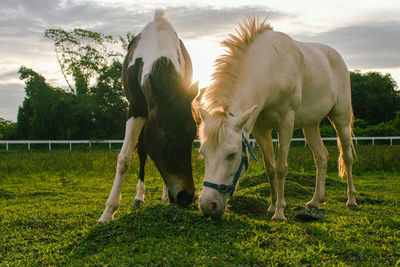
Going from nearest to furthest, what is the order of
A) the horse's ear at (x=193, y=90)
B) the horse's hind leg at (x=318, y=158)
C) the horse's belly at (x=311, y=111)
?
1. the horse's ear at (x=193, y=90)
2. the horse's belly at (x=311, y=111)
3. the horse's hind leg at (x=318, y=158)

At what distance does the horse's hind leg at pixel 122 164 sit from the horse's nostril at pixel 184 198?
2.64ft

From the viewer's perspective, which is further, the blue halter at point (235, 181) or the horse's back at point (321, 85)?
the horse's back at point (321, 85)

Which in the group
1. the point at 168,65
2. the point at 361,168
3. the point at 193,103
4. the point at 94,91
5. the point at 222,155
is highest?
the point at 94,91

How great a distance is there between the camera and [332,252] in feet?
10.1

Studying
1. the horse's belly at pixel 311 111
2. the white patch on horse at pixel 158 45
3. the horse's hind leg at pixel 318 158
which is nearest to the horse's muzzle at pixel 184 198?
the white patch on horse at pixel 158 45

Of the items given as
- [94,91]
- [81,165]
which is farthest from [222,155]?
[94,91]

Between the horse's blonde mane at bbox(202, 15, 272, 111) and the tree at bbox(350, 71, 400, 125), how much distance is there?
34.2 metres

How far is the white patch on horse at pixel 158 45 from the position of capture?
4.44m

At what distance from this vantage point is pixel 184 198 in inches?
155

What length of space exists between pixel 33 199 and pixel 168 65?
4.05m

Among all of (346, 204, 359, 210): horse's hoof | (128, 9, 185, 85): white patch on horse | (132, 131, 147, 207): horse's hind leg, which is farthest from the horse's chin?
(346, 204, 359, 210): horse's hoof

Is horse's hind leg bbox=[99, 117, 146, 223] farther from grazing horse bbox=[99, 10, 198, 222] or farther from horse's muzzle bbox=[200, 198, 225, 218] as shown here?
horse's muzzle bbox=[200, 198, 225, 218]

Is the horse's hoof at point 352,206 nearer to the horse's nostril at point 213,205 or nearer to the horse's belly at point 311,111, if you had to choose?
the horse's belly at point 311,111

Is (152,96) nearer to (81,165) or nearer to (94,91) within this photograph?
(81,165)
